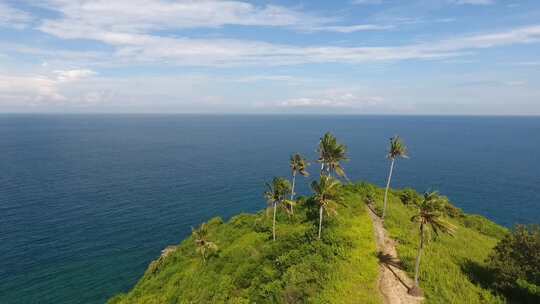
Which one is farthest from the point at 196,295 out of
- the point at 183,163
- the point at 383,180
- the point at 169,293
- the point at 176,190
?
the point at 183,163

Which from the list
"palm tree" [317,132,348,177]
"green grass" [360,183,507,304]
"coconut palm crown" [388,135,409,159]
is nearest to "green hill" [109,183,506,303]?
"green grass" [360,183,507,304]

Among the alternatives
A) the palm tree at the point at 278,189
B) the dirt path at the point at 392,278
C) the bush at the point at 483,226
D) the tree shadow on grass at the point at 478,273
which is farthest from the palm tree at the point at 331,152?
the bush at the point at 483,226

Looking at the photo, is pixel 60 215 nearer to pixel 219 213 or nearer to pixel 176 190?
pixel 176 190

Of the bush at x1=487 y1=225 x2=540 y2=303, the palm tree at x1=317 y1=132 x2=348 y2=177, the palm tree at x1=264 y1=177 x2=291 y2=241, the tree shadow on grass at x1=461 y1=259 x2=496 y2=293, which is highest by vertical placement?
the palm tree at x1=317 y1=132 x2=348 y2=177

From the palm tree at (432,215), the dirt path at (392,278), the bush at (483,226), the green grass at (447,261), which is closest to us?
the palm tree at (432,215)

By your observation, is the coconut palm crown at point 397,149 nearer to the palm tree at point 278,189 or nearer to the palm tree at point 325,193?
the palm tree at point 325,193

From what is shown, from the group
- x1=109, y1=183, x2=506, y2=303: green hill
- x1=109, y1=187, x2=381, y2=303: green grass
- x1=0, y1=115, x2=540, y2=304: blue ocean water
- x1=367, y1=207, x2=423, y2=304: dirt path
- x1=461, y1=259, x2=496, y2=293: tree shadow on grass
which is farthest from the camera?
x1=0, y1=115, x2=540, y2=304: blue ocean water

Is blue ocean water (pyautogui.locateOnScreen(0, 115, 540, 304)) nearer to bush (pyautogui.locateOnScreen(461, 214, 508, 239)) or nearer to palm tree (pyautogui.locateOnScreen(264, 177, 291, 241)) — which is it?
bush (pyautogui.locateOnScreen(461, 214, 508, 239))
